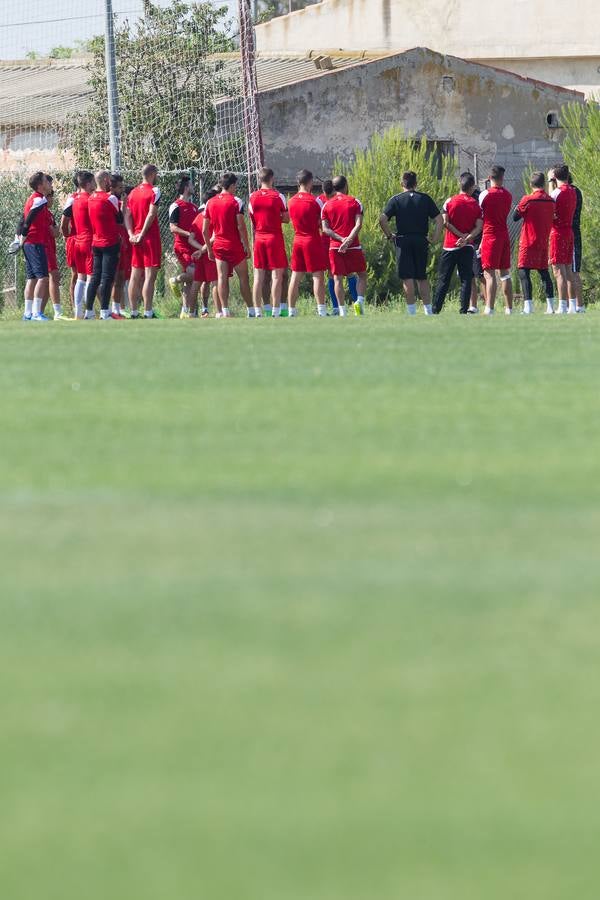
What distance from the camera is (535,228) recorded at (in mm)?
22938

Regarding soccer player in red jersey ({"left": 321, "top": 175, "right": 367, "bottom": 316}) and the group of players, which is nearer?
the group of players

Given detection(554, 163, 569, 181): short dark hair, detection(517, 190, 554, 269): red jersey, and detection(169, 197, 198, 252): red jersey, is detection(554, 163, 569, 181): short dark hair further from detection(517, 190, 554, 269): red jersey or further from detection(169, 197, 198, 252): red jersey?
detection(169, 197, 198, 252): red jersey

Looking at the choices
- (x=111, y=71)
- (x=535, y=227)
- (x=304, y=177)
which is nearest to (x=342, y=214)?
(x=304, y=177)

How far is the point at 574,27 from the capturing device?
5166 cm

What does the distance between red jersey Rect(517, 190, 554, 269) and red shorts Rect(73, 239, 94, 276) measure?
547 centimetres

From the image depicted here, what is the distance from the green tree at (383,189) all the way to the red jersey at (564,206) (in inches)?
195

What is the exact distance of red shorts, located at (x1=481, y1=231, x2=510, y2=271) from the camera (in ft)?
74.9

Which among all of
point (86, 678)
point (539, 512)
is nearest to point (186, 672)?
point (86, 678)

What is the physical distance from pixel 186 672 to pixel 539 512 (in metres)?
2.50

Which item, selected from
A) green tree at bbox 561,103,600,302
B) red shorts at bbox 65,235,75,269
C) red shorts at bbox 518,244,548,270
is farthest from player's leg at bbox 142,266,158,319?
green tree at bbox 561,103,600,302

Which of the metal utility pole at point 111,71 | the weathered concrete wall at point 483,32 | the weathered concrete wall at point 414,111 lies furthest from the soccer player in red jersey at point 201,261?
the weathered concrete wall at point 483,32

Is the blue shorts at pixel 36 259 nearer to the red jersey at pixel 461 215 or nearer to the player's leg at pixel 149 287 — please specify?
the player's leg at pixel 149 287

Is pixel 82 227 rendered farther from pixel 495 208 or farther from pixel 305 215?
pixel 495 208

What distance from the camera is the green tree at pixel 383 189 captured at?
27781mm
